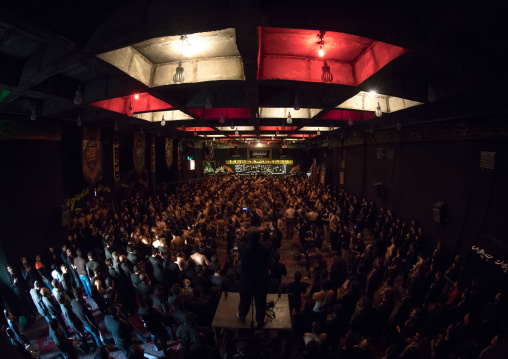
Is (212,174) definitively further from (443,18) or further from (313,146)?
(443,18)

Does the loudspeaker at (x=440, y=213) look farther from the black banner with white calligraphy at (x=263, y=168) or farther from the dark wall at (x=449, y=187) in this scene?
the black banner with white calligraphy at (x=263, y=168)

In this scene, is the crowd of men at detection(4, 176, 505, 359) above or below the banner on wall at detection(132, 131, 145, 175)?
below

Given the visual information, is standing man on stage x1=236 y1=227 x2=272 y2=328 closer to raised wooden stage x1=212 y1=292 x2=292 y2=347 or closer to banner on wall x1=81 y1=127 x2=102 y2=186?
raised wooden stage x1=212 y1=292 x2=292 y2=347

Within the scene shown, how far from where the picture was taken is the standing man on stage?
414 cm

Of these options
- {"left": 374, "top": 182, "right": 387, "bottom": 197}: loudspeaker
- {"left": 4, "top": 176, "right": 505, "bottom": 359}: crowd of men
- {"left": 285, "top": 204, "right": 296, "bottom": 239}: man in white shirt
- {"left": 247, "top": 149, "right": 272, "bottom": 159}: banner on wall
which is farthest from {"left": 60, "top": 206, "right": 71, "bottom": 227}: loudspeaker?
{"left": 247, "top": 149, "right": 272, "bottom": 159}: banner on wall

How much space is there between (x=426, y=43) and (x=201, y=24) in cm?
254

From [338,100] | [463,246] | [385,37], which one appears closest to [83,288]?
[338,100]

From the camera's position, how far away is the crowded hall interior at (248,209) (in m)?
2.84

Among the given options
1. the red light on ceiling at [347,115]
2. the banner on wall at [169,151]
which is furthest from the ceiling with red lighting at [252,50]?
the banner on wall at [169,151]

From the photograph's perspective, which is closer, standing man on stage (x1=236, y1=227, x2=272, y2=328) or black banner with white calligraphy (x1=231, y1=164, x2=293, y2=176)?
standing man on stage (x1=236, y1=227, x2=272, y2=328)

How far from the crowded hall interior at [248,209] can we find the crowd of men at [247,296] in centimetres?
5

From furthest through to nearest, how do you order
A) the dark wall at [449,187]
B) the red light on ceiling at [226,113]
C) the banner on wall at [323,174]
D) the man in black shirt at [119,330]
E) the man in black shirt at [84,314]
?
the banner on wall at [323,174], the red light on ceiling at [226,113], the dark wall at [449,187], the man in black shirt at [84,314], the man in black shirt at [119,330]

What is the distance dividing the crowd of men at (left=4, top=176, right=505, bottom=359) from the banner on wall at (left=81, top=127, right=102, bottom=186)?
1877 mm

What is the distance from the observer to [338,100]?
5848mm
